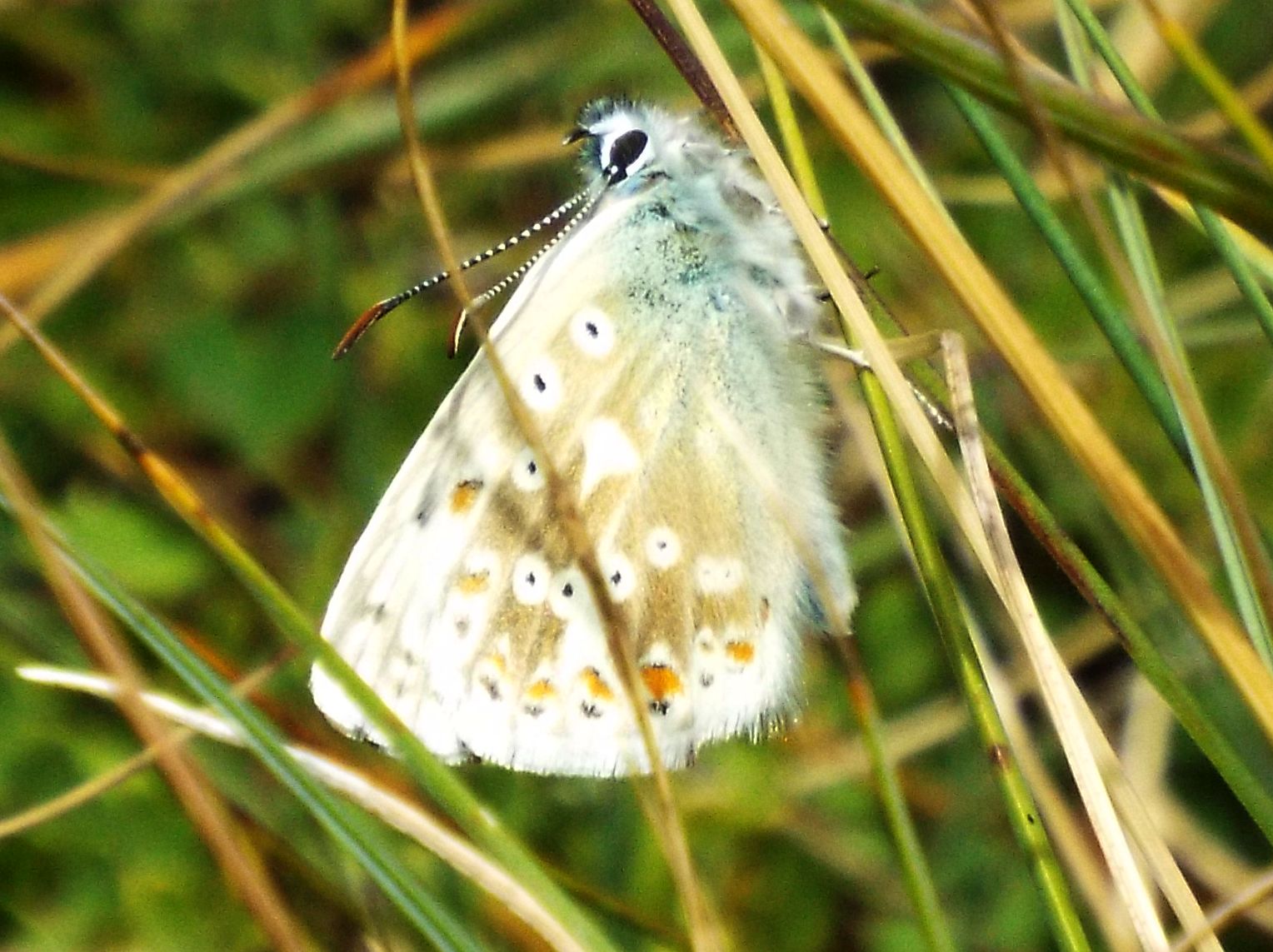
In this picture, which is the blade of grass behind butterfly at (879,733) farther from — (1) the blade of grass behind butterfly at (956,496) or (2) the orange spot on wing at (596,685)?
(2) the orange spot on wing at (596,685)

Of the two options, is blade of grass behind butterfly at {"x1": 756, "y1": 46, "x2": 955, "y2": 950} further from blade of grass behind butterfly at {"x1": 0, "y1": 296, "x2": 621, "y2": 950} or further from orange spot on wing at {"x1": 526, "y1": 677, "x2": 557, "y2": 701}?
orange spot on wing at {"x1": 526, "y1": 677, "x2": 557, "y2": 701}

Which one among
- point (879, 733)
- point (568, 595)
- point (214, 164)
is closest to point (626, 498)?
point (568, 595)

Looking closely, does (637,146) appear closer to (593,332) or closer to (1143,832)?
(593,332)

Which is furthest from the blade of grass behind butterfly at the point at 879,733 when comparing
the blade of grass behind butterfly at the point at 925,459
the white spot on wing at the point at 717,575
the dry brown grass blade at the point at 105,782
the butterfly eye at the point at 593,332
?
the dry brown grass blade at the point at 105,782

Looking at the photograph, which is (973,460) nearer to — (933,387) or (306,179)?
(933,387)

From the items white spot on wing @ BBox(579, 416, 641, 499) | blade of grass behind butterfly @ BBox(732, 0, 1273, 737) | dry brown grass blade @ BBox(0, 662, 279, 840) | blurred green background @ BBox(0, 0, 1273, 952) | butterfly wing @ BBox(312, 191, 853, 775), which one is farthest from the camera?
blurred green background @ BBox(0, 0, 1273, 952)

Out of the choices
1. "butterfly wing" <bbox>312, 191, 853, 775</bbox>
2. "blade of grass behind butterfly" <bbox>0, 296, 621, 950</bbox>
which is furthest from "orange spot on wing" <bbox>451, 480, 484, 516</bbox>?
"blade of grass behind butterfly" <bbox>0, 296, 621, 950</bbox>
